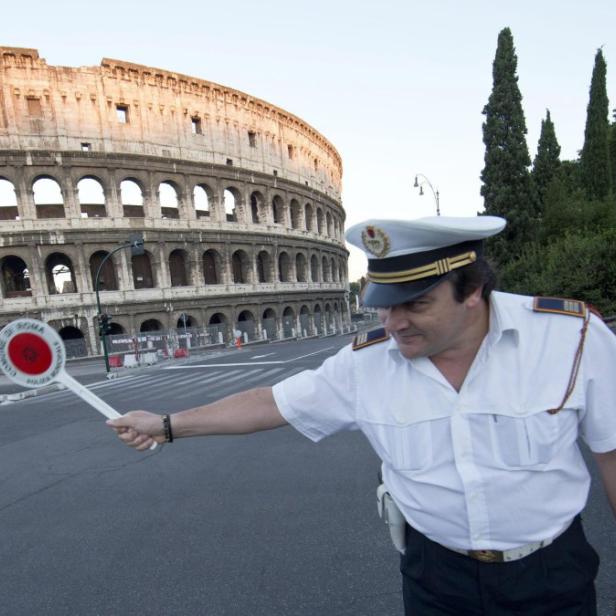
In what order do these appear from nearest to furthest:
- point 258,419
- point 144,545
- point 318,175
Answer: point 258,419
point 144,545
point 318,175

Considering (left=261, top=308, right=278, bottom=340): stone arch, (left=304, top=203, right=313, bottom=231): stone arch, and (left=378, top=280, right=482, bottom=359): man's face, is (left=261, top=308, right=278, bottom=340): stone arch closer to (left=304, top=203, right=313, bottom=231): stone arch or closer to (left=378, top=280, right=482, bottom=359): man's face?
(left=304, top=203, right=313, bottom=231): stone arch

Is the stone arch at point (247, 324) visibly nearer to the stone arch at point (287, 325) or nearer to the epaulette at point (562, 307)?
the stone arch at point (287, 325)

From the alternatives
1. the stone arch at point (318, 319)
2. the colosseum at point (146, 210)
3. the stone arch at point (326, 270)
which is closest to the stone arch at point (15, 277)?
the colosseum at point (146, 210)

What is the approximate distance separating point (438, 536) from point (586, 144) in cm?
3297

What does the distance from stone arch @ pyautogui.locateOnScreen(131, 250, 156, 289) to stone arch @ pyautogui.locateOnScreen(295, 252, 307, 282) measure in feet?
42.6

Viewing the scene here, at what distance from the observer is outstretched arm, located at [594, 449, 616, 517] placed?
1512mm

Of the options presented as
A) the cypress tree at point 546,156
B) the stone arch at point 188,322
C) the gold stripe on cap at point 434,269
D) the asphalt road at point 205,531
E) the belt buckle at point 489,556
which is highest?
the cypress tree at point 546,156

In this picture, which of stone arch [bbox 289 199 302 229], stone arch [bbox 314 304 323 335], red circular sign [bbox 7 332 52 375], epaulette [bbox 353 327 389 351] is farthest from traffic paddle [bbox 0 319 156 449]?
stone arch [bbox 314 304 323 335]

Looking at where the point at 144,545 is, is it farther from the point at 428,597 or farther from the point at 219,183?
the point at 219,183

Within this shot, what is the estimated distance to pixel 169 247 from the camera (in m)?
30.4

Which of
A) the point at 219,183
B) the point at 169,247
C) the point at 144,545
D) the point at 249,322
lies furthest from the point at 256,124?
the point at 144,545

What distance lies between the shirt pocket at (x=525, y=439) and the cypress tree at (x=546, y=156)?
34.5m

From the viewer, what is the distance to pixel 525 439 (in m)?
1.42

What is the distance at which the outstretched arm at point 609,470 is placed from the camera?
151cm
